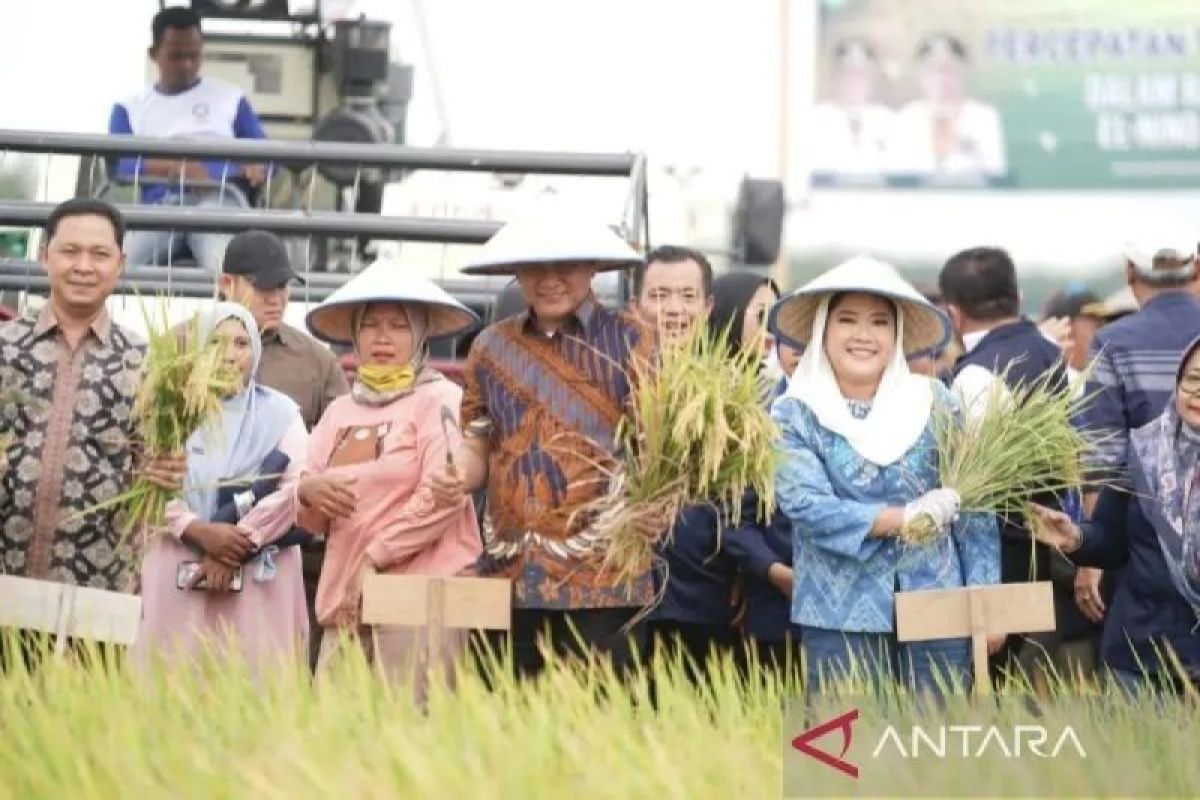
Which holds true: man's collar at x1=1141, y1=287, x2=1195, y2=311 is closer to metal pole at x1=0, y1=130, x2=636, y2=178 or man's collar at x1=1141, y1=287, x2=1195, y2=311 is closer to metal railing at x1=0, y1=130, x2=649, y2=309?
metal railing at x1=0, y1=130, x2=649, y2=309

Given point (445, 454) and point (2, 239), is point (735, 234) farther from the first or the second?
point (445, 454)

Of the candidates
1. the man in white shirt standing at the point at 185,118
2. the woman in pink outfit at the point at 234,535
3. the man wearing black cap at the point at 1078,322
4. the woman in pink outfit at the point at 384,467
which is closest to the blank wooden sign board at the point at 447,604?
the woman in pink outfit at the point at 384,467

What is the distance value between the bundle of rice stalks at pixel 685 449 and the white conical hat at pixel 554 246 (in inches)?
13.5

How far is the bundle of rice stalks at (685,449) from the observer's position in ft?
23.3

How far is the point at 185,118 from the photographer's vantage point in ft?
38.7

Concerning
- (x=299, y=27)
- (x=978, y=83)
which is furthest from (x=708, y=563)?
(x=978, y=83)

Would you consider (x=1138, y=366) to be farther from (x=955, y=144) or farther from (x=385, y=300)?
(x=955, y=144)

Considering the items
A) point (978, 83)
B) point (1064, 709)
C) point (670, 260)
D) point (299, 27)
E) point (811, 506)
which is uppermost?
point (978, 83)

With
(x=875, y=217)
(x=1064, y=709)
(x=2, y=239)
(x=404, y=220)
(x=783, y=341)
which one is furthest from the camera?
(x=875, y=217)

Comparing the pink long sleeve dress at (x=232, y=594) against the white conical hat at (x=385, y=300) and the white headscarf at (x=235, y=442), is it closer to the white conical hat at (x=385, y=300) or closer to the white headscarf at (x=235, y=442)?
the white headscarf at (x=235, y=442)

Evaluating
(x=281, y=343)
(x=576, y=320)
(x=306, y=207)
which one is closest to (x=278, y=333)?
(x=281, y=343)

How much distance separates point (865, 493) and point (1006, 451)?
370mm

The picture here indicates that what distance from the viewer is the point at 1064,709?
21.6 feet

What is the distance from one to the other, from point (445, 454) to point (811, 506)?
119cm
